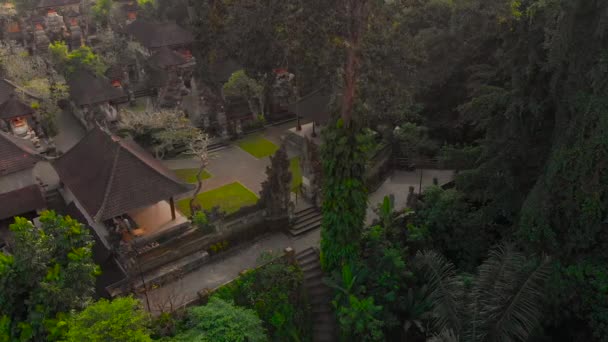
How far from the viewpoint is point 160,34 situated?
53.6 metres

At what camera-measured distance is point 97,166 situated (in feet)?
82.8

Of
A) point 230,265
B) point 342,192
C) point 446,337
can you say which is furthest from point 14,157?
point 446,337

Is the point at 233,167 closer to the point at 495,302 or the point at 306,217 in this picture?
the point at 306,217

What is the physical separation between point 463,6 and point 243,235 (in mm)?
19443

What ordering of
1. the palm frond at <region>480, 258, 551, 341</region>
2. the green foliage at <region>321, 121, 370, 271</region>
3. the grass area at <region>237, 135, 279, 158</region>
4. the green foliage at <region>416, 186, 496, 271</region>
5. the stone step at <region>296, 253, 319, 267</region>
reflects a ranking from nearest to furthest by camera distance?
the palm frond at <region>480, 258, 551, 341</region> < the green foliage at <region>321, 121, 370, 271</region> < the green foliage at <region>416, 186, 496, 271</region> < the stone step at <region>296, 253, 319, 267</region> < the grass area at <region>237, 135, 279, 158</region>

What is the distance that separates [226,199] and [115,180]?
7764 millimetres

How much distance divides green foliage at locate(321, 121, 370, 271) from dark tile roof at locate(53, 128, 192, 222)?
7768 millimetres

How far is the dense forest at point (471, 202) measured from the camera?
53.4ft

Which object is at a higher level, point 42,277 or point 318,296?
point 42,277

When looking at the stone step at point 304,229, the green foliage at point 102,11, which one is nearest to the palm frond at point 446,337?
the stone step at point 304,229

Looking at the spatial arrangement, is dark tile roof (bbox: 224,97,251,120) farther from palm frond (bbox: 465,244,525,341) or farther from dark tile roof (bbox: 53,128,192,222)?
palm frond (bbox: 465,244,525,341)

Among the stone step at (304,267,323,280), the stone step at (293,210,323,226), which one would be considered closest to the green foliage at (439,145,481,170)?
the stone step at (293,210,323,226)

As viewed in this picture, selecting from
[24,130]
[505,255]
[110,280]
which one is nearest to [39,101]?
[24,130]

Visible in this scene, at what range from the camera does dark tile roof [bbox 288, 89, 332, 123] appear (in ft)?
113
